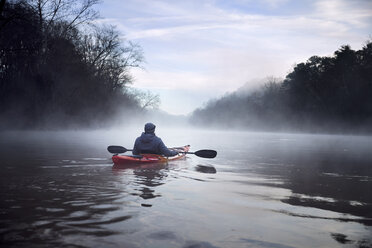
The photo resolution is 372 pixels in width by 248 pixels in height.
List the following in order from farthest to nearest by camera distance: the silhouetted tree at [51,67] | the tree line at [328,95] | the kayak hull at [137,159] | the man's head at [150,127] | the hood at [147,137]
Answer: the tree line at [328,95] < the silhouetted tree at [51,67] < the hood at [147,137] < the man's head at [150,127] < the kayak hull at [137,159]

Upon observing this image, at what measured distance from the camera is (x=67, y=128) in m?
38.5

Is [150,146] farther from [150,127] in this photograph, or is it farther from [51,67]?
[51,67]

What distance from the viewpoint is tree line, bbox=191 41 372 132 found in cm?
4856

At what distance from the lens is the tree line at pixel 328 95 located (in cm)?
4856

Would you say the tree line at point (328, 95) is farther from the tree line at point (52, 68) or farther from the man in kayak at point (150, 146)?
the man in kayak at point (150, 146)

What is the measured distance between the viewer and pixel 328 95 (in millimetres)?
55312

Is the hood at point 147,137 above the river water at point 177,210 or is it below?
above

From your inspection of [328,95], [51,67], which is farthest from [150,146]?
[328,95]

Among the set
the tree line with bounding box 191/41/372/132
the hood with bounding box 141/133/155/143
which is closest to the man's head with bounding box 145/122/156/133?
the hood with bounding box 141/133/155/143

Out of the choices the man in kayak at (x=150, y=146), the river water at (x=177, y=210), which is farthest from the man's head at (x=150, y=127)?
the river water at (x=177, y=210)

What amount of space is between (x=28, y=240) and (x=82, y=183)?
3.34m

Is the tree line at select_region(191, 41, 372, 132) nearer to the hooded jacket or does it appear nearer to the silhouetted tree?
the silhouetted tree

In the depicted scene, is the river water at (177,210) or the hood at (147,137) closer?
the river water at (177,210)

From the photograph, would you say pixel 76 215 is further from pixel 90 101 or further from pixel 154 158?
pixel 90 101
